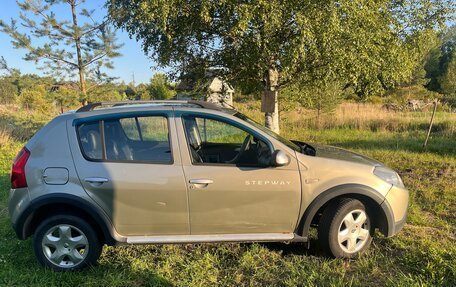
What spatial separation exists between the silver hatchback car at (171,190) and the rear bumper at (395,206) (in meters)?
0.01

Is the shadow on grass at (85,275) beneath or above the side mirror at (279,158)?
beneath

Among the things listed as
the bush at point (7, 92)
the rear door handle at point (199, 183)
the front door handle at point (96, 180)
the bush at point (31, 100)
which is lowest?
the rear door handle at point (199, 183)

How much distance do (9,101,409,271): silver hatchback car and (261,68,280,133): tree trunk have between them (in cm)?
439

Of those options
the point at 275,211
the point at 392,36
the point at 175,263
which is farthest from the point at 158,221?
the point at 392,36

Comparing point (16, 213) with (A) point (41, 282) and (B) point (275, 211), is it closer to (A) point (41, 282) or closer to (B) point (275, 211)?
(A) point (41, 282)

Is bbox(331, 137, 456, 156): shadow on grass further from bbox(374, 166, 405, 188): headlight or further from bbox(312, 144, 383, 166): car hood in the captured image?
bbox(374, 166, 405, 188): headlight

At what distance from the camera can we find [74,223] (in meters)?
3.44

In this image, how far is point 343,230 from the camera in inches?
144

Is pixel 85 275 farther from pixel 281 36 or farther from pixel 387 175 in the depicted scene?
pixel 281 36

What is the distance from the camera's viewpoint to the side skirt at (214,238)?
3.47m

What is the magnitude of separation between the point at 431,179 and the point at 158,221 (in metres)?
5.59

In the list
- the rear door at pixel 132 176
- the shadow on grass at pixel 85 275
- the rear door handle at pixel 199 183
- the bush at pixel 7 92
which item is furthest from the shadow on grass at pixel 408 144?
the bush at pixel 7 92

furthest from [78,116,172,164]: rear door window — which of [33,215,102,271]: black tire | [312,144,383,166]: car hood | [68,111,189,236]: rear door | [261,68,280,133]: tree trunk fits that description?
[261,68,280,133]: tree trunk

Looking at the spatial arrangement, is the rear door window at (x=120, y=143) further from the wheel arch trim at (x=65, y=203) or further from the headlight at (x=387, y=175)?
the headlight at (x=387, y=175)
